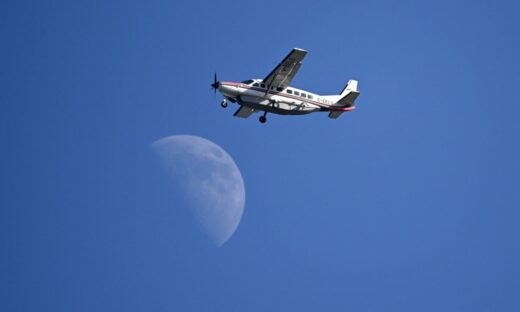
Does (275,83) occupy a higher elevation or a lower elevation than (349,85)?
lower

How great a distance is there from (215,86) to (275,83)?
4324mm

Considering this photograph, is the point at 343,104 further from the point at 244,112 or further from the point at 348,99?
the point at 244,112

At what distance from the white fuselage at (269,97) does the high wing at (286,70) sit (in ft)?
1.72

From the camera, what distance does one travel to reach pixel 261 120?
55.4 meters

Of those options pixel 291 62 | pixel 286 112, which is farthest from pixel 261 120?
pixel 291 62

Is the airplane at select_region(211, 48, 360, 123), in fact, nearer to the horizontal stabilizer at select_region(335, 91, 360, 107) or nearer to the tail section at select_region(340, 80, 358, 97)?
the horizontal stabilizer at select_region(335, 91, 360, 107)

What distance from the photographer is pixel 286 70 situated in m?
51.5

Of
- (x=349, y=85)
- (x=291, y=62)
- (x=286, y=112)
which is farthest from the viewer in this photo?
(x=349, y=85)

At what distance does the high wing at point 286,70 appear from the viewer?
164 feet

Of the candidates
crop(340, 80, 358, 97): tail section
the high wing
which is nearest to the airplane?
the high wing

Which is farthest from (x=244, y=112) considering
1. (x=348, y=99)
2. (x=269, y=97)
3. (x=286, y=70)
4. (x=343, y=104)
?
(x=348, y=99)

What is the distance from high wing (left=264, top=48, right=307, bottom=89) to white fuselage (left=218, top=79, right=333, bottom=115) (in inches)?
20.7

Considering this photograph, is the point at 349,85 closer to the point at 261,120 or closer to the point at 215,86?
the point at 261,120

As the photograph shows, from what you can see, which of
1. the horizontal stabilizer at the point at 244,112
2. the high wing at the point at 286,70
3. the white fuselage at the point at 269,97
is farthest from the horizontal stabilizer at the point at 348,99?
the horizontal stabilizer at the point at 244,112
